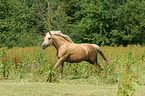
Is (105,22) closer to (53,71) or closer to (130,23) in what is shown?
(130,23)

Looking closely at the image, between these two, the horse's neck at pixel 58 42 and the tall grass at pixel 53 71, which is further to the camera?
the horse's neck at pixel 58 42

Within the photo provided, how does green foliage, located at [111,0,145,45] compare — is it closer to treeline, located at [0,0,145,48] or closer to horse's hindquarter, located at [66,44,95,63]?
treeline, located at [0,0,145,48]

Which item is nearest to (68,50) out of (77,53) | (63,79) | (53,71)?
(77,53)

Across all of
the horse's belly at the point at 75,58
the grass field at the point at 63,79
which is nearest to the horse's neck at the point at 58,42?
the horse's belly at the point at 75,58

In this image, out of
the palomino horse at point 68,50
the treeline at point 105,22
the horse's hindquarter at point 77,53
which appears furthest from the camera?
the treeline at point 105,22

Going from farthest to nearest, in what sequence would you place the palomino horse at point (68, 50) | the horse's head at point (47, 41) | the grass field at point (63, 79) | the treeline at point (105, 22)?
1. the treeline at point (105, 22)
2. the palomino horse at point (68, 50)
3. the horse's head at point (47, 41)
4. the grass field at point (63, 79)

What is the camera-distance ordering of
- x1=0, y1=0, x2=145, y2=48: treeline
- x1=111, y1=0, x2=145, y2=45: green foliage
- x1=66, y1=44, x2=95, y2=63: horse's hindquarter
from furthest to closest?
x1=111, y1=0, x2=145, y2=45: green foliage, x1=0, y1=0, x2=145, y2=48: treeline, x1=66, y1=44, x2=95, y2=63: horse's hindquarter

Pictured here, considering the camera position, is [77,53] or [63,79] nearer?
[63,79]

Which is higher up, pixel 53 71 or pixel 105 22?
pixel 53 71

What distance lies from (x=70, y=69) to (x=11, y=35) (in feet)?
52.2

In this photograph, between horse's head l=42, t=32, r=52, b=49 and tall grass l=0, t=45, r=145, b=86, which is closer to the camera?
tall grass l=0, t=45, r=145, b=86

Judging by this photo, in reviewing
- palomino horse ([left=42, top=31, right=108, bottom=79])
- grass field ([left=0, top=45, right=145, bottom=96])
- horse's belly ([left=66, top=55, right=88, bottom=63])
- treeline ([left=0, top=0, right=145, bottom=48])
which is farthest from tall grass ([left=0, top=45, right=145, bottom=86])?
treeline ([left=0, top=0, right=145, bottom=48])

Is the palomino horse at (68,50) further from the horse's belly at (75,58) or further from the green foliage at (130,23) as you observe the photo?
the green foliage at (130,23)

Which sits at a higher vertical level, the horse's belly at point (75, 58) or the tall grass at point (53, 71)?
the horse's belly at point (75, 58)
